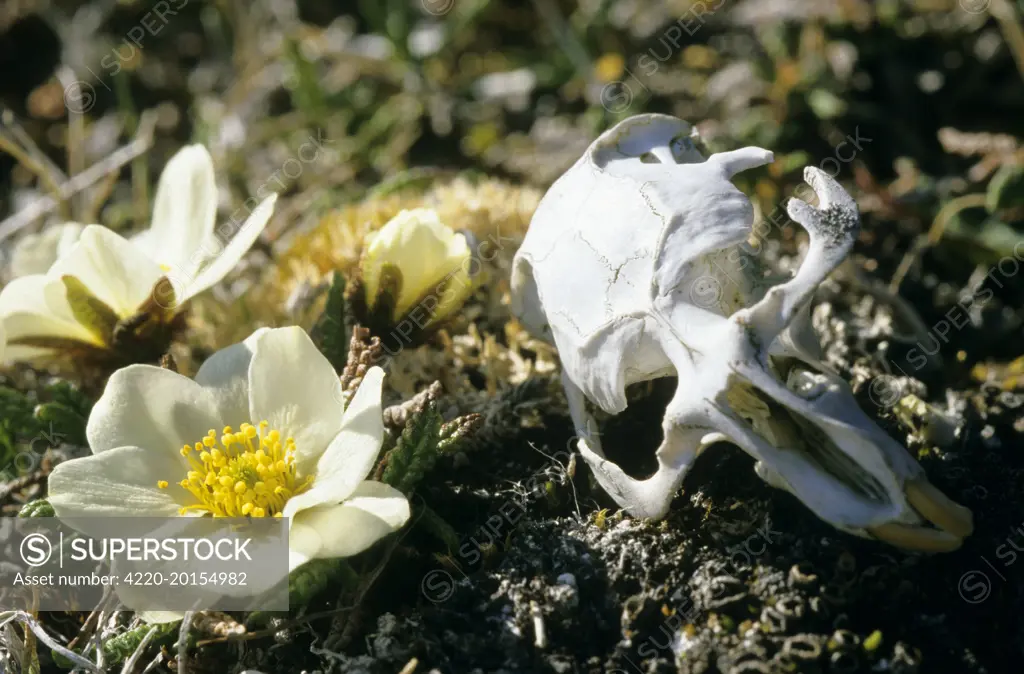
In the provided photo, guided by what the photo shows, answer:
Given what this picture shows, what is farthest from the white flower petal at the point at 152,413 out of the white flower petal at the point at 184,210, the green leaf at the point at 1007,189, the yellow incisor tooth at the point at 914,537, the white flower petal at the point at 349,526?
the green leaf at the point at 1007,189

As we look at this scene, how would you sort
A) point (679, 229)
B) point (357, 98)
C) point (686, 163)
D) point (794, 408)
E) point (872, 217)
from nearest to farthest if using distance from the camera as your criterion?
Result: point (794, 408) < point (679, 229) < point (686, 163) < point (872, 217) < point (357, 98)

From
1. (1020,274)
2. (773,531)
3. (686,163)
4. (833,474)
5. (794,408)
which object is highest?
(686,163)

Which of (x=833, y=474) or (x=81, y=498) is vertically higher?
(x=81, y=498)

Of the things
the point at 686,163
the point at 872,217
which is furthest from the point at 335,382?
the point at 872,217

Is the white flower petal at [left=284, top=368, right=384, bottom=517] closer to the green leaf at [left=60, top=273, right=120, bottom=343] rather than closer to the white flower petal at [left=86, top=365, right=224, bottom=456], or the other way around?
the white flower petal at [left=86, top=365, right=224, bottom=456]

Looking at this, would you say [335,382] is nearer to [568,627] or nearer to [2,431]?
[568,627]

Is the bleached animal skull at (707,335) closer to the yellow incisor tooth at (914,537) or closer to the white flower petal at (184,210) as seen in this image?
the yellow incisor tooth at (914,537)
